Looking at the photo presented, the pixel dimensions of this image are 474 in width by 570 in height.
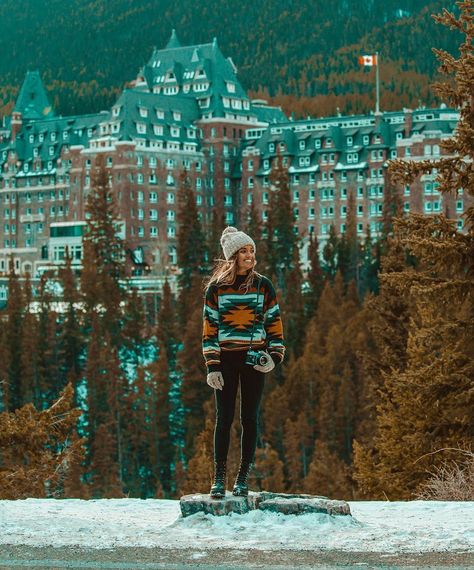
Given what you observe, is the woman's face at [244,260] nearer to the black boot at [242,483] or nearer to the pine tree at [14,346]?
the black boot at [242,483]

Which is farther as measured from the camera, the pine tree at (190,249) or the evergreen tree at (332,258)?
the evergreen tree at (332,258)

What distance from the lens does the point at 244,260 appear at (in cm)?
1144

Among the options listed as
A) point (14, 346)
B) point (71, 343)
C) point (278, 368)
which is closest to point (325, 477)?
point (278, 368)

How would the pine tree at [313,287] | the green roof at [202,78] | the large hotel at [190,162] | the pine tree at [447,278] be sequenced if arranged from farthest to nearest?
the green roof at [202,78] → the large hotel at [190,162] → the pine tree at [313,287] → the pine tree at [447,278]

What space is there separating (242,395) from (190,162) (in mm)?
134186

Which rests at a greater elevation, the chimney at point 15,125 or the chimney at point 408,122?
the chimney at point 15,125

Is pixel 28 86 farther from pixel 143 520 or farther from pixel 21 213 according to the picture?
pixel 143 520

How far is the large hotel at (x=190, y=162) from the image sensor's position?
135000 millimetres

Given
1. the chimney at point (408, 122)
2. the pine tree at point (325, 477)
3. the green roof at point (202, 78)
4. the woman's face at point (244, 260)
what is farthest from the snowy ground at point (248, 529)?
the green roof at point (202, 78)

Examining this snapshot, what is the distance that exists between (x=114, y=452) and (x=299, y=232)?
61.4 metres

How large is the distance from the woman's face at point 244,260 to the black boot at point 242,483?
167cm

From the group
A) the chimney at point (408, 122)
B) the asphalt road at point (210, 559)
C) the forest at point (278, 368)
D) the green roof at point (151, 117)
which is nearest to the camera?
the asphalt road at point (210, 559)

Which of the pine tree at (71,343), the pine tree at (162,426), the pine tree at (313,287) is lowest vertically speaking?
the pine tree at (162,426)

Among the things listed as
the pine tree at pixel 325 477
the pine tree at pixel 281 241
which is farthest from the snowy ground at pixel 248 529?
the pine tree at pixel 281 241
